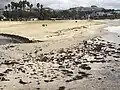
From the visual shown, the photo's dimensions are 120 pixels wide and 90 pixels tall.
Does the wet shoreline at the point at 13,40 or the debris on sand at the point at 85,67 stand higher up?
the debris on sand at the point at 85,67

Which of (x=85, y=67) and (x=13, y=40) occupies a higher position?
(x=85, y=67)

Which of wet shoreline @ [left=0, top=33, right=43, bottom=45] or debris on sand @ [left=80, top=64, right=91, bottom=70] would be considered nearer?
debris on sand @ [left=80, top=64, right=91, bottom=70]

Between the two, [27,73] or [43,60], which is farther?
[43,60]

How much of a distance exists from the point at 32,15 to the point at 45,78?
166 metres

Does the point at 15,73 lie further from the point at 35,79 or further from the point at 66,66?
the point at 66,66

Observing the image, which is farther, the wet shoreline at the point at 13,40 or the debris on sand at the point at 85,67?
the wet shoreline at the point at 13,40

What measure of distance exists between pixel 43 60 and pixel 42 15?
142m

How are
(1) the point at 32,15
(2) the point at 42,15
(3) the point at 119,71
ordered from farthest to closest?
1. (1) the point at 32,15
2. (2) the point at 42,15
3. (3) the point at 119,71

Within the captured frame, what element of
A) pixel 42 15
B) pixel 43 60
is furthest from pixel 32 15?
pixel 43 60

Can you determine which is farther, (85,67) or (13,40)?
(13,40)

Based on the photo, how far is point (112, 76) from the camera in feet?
55.1

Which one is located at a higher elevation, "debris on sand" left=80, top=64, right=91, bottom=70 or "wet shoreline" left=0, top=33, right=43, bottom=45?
"debris on sand" left=80, top=64, right=91, bottom=70

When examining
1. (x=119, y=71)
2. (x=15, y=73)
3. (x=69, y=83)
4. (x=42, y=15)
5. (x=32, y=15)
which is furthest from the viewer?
(x=32, y=15)

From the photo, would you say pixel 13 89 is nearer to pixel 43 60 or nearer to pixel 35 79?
pixel 35 79
